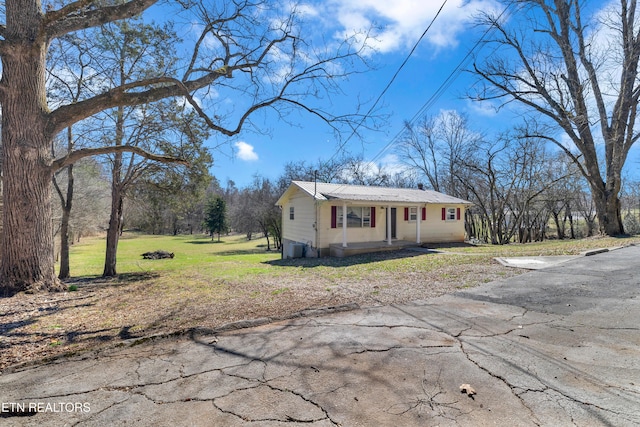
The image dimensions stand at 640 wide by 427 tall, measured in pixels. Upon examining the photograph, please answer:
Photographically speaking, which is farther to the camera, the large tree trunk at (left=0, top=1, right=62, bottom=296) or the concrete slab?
the concrete slab

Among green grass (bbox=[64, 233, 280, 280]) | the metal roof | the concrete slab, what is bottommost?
green grass (bbox=[64, 233, 280, 280])

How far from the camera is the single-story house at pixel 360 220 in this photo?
14.4 metres

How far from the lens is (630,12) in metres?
13.9

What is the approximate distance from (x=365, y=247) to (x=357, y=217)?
1940mm

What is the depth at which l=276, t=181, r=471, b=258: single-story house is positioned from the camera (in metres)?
14.4

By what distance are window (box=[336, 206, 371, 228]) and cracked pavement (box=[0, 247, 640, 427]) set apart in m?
10.7

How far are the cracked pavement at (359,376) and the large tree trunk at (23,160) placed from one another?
3.85 metres

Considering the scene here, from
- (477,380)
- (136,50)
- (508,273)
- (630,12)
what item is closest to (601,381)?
(477,380)

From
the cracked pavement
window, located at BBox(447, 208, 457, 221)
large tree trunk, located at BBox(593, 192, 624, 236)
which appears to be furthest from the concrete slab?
large tree trunk, located at BBox(593, 192, 624, 236)

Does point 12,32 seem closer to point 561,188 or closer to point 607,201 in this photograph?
point 607,201

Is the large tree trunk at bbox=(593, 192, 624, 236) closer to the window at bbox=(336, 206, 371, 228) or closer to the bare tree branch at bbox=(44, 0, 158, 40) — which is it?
the window at bbox=(336, 206, 371, 228)

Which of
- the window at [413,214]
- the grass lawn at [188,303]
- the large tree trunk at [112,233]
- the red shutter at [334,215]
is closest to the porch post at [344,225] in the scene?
the red shutter at [334,215]

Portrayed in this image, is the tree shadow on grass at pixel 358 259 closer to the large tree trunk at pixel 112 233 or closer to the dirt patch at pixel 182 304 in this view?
the dirt patch at pixel 182 304

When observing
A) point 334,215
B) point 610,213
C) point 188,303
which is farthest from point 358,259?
point 610,213
